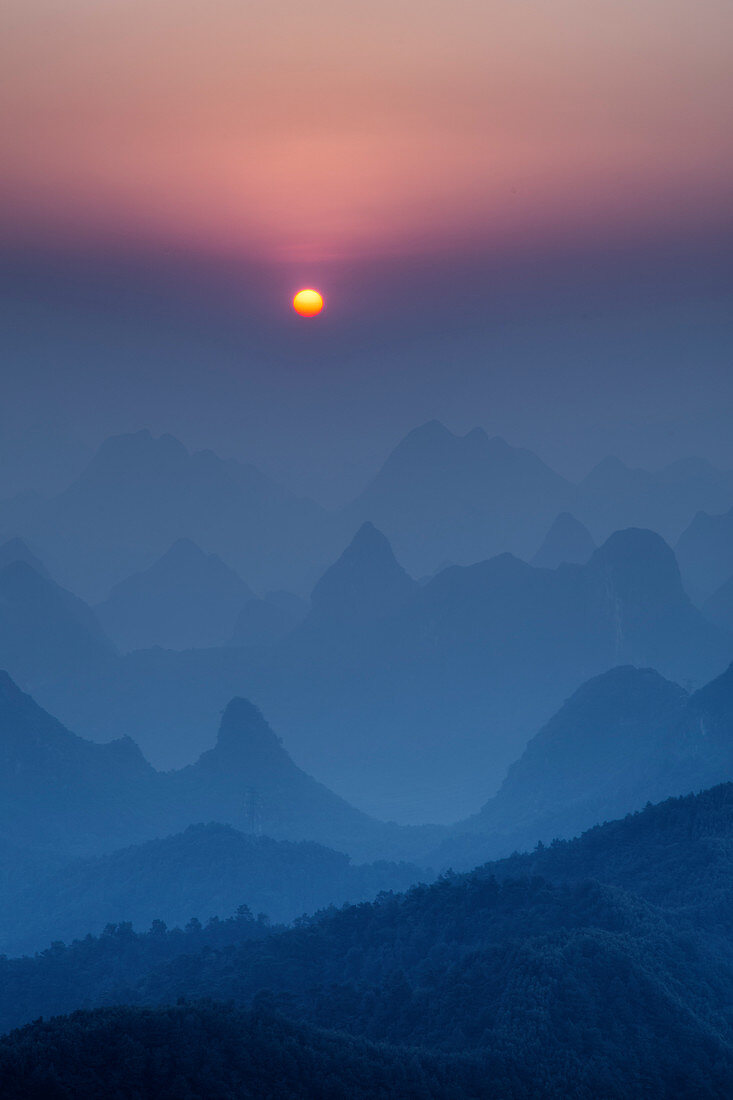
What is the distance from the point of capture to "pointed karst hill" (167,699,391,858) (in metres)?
105

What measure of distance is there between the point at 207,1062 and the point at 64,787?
79518 millimetres

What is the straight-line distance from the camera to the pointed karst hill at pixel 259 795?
4117 inches

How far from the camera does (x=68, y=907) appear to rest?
82.2m

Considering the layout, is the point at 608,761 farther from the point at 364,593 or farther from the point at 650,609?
the point at 364,593

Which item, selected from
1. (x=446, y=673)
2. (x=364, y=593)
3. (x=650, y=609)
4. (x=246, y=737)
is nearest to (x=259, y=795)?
(x=246, y=737)

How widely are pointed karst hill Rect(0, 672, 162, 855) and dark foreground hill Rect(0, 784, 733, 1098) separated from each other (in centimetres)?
4379

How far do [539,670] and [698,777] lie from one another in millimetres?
83751

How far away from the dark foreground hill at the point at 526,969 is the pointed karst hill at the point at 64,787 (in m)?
43.8

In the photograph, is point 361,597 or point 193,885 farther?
point 361,597

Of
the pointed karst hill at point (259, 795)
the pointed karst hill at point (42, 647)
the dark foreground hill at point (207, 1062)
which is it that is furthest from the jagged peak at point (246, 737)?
the pointed karst hill at point (42, 647)

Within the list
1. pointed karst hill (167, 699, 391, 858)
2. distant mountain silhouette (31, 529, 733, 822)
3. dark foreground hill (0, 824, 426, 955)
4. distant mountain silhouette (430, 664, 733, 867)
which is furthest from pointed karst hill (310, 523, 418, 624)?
dark foreground hill (0, 824, 426, 955)

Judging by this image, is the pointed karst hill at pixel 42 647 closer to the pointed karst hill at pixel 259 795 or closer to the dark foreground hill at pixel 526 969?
the pointed karst hill at pixel 259 795

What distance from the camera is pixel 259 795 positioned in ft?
350

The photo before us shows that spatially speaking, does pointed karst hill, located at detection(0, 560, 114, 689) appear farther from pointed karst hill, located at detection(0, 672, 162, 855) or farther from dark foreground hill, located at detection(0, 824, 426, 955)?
dark foreground hill, located at detection(0, 824, 426, 955)
